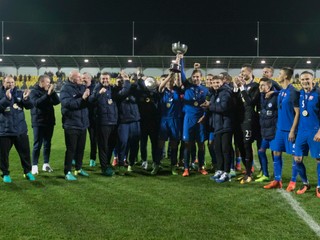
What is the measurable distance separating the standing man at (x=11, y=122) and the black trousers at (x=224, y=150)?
3.43 meters

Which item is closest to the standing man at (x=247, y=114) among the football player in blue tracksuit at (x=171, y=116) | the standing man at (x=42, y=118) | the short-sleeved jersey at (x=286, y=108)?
the short-sleeved jersey at (x=286, y=108)

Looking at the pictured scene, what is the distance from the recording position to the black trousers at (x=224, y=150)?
696 cm

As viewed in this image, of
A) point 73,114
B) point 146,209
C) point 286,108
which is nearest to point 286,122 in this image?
point 286,108

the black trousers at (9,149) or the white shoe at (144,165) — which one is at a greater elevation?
the black trousers at (9,149)

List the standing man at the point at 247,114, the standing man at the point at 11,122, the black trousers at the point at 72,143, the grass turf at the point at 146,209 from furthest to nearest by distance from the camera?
the black trousers at the point at 72,143, the standing man at the point at 247,114, the standing man at the point at 11,122, the grass turf at the point at 146,209

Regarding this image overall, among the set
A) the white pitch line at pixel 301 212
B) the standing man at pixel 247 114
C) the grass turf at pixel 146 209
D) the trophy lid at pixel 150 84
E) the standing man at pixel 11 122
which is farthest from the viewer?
the trophy lid at pixel 150 84

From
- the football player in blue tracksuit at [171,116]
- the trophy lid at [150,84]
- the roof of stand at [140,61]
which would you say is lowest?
the football player in blue tracksuit at [171,116]

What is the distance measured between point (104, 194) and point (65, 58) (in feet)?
100

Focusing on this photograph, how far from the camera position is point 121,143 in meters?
7.73

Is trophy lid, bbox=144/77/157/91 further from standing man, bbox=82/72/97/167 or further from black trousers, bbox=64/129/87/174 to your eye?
black trousers, bbox=64/129/87/174

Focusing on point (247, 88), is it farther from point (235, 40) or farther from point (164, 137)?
point (235, 40)

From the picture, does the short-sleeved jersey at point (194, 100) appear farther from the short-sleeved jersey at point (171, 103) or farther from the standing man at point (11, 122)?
the standing man at point (11, 122)

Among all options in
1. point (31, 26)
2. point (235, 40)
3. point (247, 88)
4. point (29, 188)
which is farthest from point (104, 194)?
point (31, 26)

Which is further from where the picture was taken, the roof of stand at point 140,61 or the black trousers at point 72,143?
the roof of stand at point 140,61
